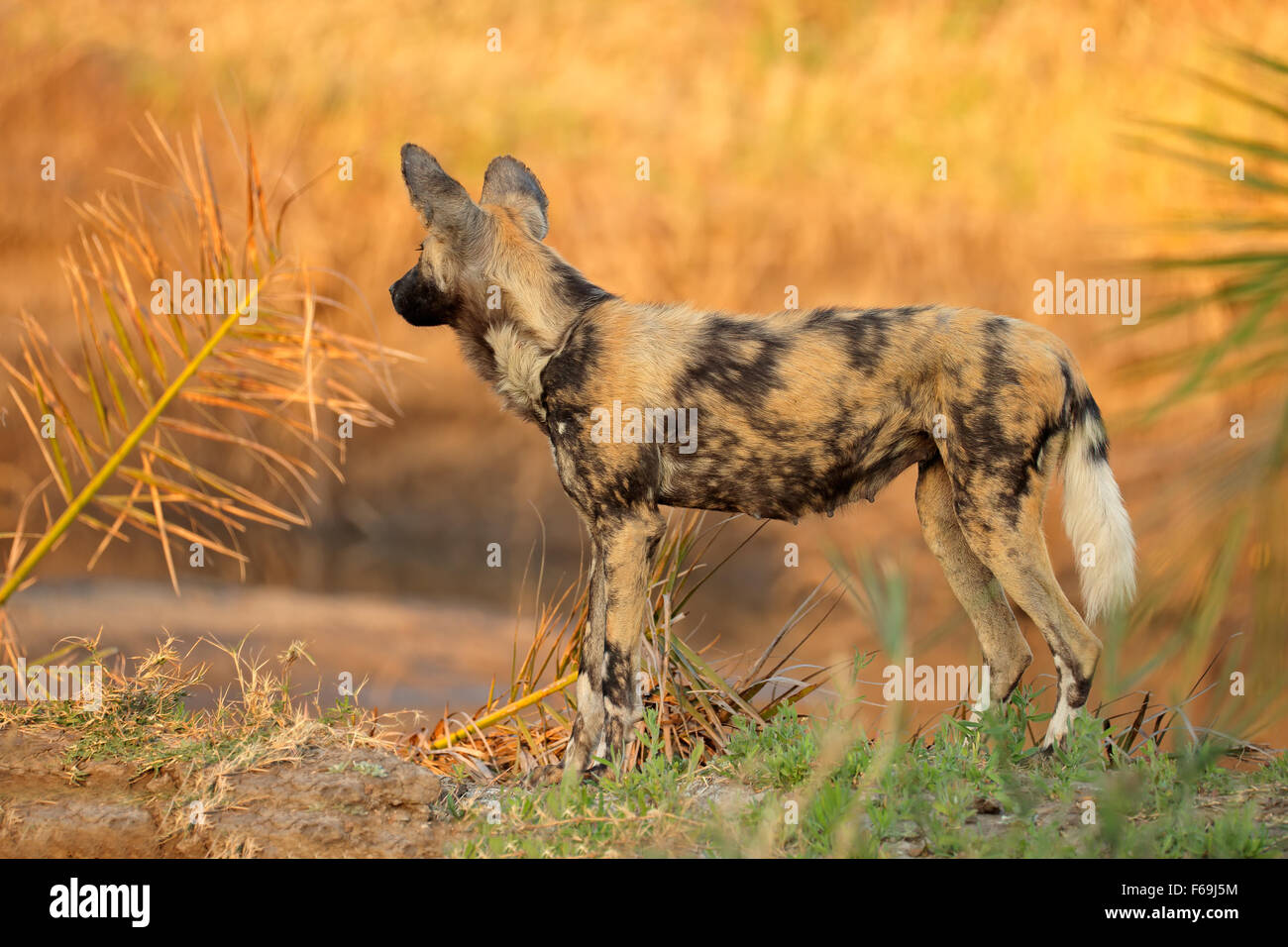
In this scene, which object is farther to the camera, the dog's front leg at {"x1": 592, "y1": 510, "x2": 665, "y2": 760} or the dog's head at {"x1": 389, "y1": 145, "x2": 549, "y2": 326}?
the dog's head at {"x1": 389, "y1": 145, "x2": 549, "y2": 326}

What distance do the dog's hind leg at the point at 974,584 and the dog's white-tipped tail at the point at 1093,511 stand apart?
0.40 meters

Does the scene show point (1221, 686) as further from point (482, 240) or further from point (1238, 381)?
point (482, 240)

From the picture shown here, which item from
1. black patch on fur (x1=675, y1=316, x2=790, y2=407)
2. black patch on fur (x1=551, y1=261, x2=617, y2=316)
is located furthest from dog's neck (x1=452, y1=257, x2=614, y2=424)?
black patch on fur (x1=675, y1=316, x2=790, y2=407)

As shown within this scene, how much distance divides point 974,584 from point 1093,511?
60 centimetres

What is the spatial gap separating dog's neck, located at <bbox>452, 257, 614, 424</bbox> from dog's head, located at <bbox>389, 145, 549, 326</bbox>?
0.11 feet

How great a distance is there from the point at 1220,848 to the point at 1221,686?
2.48m

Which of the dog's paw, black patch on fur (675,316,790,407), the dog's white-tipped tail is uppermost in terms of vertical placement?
black patch on fur (675,316,790,407)

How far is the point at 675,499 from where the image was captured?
4.52m

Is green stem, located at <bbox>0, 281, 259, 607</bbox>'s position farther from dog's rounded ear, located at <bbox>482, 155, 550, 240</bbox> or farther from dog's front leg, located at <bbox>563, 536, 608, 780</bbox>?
dog's rounded ear, located at <bbox>482, 155, 550, 240</bbox>

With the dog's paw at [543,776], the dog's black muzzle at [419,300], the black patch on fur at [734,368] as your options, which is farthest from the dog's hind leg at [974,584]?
the dog's black muzzle at [419,300]

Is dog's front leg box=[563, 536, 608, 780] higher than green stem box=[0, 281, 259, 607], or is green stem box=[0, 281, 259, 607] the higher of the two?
green stem box=[0, 281, 259, 607]

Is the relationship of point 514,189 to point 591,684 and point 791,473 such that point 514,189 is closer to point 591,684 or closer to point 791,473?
point 791,473

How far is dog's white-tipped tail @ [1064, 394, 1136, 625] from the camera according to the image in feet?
13.4
